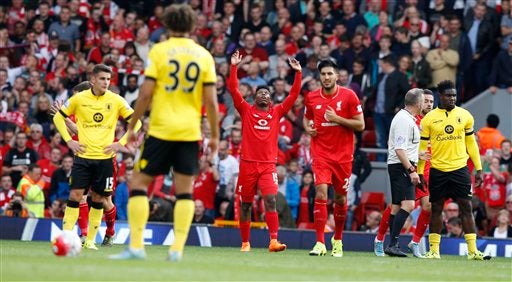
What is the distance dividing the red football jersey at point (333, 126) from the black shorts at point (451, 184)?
1403mm

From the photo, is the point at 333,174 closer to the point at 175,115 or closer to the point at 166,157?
the point at 166,157

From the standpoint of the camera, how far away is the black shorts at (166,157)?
13.7m

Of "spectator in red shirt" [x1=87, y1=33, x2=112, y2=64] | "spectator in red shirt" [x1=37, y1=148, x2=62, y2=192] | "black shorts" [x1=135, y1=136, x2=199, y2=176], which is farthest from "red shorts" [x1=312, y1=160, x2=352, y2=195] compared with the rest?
"spectator in red shirt" [x1=87, y1=33, x2=112, y2=64]

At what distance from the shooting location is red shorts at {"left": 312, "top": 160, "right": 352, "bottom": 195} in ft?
61.3

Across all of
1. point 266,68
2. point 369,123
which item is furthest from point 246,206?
point 369,123

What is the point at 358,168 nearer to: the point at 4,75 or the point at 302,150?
the point at 302,150

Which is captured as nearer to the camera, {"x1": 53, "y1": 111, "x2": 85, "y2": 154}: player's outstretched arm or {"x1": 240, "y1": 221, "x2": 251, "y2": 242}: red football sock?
{"x1": 53, "y1": 111, "x2": 85, "y2": 154}: player's outstretched arm

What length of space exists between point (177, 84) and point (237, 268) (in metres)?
2.11

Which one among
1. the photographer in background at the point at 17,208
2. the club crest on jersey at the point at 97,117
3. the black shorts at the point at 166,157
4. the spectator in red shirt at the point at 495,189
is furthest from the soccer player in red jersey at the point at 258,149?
the spectator in red shirt at the point at 495,189

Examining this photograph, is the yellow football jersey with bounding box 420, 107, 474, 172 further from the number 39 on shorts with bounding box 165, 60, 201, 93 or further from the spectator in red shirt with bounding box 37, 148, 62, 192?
the spectator in red shirt with bounding box 37, 148, 62, 192

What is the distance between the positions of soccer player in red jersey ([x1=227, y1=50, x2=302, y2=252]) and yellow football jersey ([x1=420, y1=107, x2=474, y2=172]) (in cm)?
206

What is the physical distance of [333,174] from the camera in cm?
1886

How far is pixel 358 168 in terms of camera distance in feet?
87.5

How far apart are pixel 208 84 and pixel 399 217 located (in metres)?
6.54
